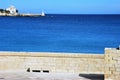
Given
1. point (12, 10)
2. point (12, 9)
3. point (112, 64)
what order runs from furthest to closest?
1. point (12, 10)
2. point (12, 9)
3. point (112, 64)

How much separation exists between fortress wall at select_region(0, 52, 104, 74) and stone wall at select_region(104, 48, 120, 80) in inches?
56.3

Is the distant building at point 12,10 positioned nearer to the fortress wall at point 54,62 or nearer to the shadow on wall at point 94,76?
the fortress wall at point 54,62

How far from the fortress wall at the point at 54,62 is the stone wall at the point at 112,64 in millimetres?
1429

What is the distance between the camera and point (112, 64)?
40.4 feet

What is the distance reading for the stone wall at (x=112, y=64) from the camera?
12281mm

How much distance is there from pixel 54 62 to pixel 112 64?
2377 millimetres

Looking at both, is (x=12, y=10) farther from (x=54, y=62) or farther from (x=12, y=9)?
(x=54, y=62)

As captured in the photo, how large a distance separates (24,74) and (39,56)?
0.91 m

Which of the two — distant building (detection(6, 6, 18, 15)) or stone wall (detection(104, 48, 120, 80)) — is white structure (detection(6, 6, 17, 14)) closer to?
distant building (detection(6, 6, 18, 15))

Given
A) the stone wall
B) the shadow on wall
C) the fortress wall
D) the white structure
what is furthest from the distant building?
the stone wall

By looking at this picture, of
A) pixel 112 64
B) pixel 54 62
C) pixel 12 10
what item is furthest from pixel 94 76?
pixel 12 10

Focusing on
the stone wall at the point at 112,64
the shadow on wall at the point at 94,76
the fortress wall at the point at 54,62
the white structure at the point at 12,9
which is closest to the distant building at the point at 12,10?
the white structure at the point at 12,9

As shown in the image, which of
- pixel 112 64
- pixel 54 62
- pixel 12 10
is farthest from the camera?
pixel 12 10

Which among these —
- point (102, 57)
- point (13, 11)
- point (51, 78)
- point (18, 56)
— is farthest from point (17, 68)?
point (13, 11)
